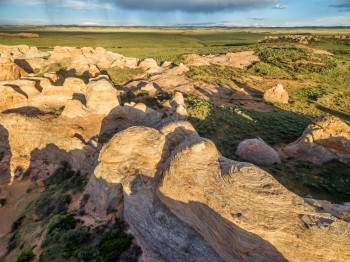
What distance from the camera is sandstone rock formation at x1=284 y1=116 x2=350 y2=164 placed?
3038cm

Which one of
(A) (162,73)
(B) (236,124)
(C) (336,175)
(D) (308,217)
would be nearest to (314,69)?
(A) (162,73)

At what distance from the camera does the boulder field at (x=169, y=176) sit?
14.5 metres

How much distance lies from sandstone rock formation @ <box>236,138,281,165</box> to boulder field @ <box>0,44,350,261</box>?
0.12 meters

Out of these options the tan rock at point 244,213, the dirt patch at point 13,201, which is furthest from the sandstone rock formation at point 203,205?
the dirt patch at point 13,201

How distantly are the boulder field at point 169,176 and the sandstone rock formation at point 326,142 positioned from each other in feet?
0.34

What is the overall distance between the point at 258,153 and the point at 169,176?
15.6m

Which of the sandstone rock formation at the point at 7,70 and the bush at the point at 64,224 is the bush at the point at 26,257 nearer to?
the bush at the point at 64,224

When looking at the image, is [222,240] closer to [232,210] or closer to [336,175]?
[232,210]

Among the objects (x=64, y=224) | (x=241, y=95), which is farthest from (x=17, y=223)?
(x=241, y=95)

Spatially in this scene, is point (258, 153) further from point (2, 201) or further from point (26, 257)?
point (2, 201)

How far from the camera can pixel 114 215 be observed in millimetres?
22562

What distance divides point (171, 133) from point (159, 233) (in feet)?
27.7

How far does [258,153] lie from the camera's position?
30.8 m

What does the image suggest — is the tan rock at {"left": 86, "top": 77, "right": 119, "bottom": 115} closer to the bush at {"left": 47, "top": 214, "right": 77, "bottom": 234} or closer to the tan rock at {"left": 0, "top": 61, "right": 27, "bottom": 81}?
the bush at {"left": 47, "top": 214, "right": 77, "bottom": 234}
